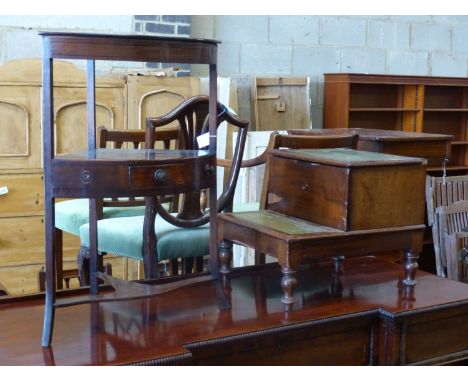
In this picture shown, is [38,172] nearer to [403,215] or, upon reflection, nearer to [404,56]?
[403,215]

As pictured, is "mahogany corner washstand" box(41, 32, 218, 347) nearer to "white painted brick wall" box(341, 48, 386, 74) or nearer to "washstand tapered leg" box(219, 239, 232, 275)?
"washstand tapered leg" box(219, 239, 232, 275)

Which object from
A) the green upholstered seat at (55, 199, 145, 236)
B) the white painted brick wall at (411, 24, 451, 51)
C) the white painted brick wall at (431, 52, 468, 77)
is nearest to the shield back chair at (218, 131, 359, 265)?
the green upholstered seat at (55, 199, 145, 236)

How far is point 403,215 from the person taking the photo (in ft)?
7.47

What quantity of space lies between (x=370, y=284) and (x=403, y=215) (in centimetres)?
36

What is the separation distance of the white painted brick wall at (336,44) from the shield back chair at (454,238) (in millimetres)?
1811

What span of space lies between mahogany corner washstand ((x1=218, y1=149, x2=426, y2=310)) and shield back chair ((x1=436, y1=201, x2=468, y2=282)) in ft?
5.05

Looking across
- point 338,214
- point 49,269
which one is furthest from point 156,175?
point 338,214

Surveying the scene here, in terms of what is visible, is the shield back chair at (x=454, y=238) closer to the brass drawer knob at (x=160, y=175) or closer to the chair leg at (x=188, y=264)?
the chair leg at (x=188, y=264)

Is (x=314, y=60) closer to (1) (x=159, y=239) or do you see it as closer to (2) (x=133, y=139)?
(2) (x=133, y=139)

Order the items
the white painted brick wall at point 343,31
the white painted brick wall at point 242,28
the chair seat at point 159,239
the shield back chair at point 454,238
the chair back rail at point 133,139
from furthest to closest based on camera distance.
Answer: the white painted brick wall at point 343,31, the white painted brick wall at point 242,28, the shield back chair at point 454,238, the chair back rail at point 133,139, the chair seat at point 159,239

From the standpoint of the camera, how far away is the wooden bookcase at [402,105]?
5512 millimetres

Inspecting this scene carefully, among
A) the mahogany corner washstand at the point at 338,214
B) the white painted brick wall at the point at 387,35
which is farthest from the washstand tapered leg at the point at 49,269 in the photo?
the white painted brick wall at the point at 387,35

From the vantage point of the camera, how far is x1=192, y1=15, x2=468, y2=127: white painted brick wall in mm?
5375
